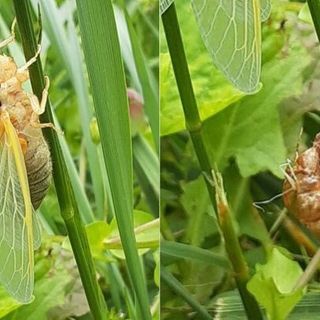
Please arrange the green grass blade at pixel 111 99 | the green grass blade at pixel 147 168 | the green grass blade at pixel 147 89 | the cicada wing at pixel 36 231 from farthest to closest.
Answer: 1. the green grass blade at pixel 147 168
2. the green grass blade at pixel 147 89
3. the cicada wing at pixel 36 231
4. the green grass blade at pixel 111 99

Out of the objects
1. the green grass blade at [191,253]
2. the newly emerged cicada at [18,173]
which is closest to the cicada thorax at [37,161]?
the newly emerged cicada at [18,173]

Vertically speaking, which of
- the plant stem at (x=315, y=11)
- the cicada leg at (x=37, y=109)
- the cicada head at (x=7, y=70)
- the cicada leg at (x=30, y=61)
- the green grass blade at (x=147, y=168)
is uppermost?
the cicada leg at (x=30, y=61)

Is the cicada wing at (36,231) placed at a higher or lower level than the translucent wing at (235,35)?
lower

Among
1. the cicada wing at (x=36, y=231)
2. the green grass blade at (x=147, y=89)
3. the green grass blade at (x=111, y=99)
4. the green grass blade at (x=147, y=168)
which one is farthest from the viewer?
the green grass blade at (x=147, y=168)

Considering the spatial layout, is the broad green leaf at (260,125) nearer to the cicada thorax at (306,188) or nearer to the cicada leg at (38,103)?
the cicada thorax at (306,188)

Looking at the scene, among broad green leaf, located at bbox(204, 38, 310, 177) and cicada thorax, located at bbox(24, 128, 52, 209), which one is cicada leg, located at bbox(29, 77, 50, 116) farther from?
broad green leaf, located at bbox(204, 38, 310, 177)

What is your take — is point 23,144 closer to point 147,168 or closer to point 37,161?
point 37,161

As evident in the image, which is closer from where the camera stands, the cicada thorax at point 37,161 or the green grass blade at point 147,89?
the cicada thorax at point 37,161
